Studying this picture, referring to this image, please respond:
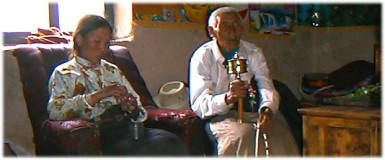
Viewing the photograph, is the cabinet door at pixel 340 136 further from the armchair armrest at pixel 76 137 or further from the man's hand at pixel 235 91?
the armchair armrest at pixel 76 137

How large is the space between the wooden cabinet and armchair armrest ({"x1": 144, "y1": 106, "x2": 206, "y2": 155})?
0.70 ft

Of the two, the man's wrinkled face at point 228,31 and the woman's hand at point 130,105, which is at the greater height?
the man's wrinkled face at point 228,31

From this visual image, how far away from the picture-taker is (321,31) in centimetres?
144

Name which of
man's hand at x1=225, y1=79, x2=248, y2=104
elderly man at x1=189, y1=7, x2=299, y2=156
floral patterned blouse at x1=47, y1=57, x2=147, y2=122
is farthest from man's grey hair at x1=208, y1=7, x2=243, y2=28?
floral patterned blouse at x1=47, y1=57, x2=147, y2=122

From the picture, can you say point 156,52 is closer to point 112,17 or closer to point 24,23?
point 112,17

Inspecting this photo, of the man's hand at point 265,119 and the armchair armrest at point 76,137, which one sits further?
the man's hand at point 265,119

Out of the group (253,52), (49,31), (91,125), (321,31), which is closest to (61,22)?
(49,31)

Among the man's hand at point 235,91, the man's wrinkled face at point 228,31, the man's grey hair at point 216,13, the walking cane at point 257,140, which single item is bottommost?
the walking cane at point 257,140

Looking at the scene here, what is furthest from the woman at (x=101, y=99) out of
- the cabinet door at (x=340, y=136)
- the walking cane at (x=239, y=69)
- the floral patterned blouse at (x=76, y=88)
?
the cabinet door at (x=340, y=136)

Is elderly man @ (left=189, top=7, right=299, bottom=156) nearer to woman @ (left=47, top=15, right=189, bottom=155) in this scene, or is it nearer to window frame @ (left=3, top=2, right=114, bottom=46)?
woman @ (left=47, top=15, right=189, bottom=155)

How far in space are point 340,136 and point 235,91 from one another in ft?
0.73

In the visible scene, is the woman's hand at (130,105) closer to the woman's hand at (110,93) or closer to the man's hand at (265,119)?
the woman's hand at (110,93)

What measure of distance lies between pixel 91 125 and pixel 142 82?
0.65 feet

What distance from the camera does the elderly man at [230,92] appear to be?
1261 millimetres
